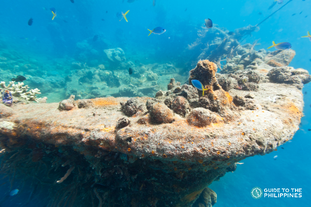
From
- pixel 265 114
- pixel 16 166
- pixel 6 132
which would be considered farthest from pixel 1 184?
pixel 265 114

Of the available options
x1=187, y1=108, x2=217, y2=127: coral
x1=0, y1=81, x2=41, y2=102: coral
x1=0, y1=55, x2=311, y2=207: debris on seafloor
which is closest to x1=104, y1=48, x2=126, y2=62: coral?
x1=0, y1=81, x2=41, y2=102: coral

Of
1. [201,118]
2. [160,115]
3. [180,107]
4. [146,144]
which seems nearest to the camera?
[146,144]

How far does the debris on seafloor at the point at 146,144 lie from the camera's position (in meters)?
1.80

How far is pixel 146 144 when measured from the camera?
1.81m

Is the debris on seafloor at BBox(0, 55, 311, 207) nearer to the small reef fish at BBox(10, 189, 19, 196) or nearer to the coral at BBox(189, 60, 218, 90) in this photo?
the coral at BBox(189, 60, 218, 90)

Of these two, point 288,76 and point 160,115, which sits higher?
point 288,76

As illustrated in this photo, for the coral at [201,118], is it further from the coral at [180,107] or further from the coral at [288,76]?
the coral at [288,76]

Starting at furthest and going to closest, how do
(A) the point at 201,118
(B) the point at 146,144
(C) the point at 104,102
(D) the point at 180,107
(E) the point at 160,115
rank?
(C) the point at 104,102, (D) the point at 180,107, (E) the point at 160,115, (A) the point at 201,118, (B) the point at 146,144

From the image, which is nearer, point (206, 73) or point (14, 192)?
point (206, 73)

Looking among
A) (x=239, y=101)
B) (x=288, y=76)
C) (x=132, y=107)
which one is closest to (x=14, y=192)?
(x=132, y=107)

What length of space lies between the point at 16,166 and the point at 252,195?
61.7 feet

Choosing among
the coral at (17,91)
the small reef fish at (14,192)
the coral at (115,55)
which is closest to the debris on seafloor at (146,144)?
the small reef fish at (14,192)

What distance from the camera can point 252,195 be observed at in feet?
41.5

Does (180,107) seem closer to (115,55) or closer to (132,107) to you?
(132,107)
